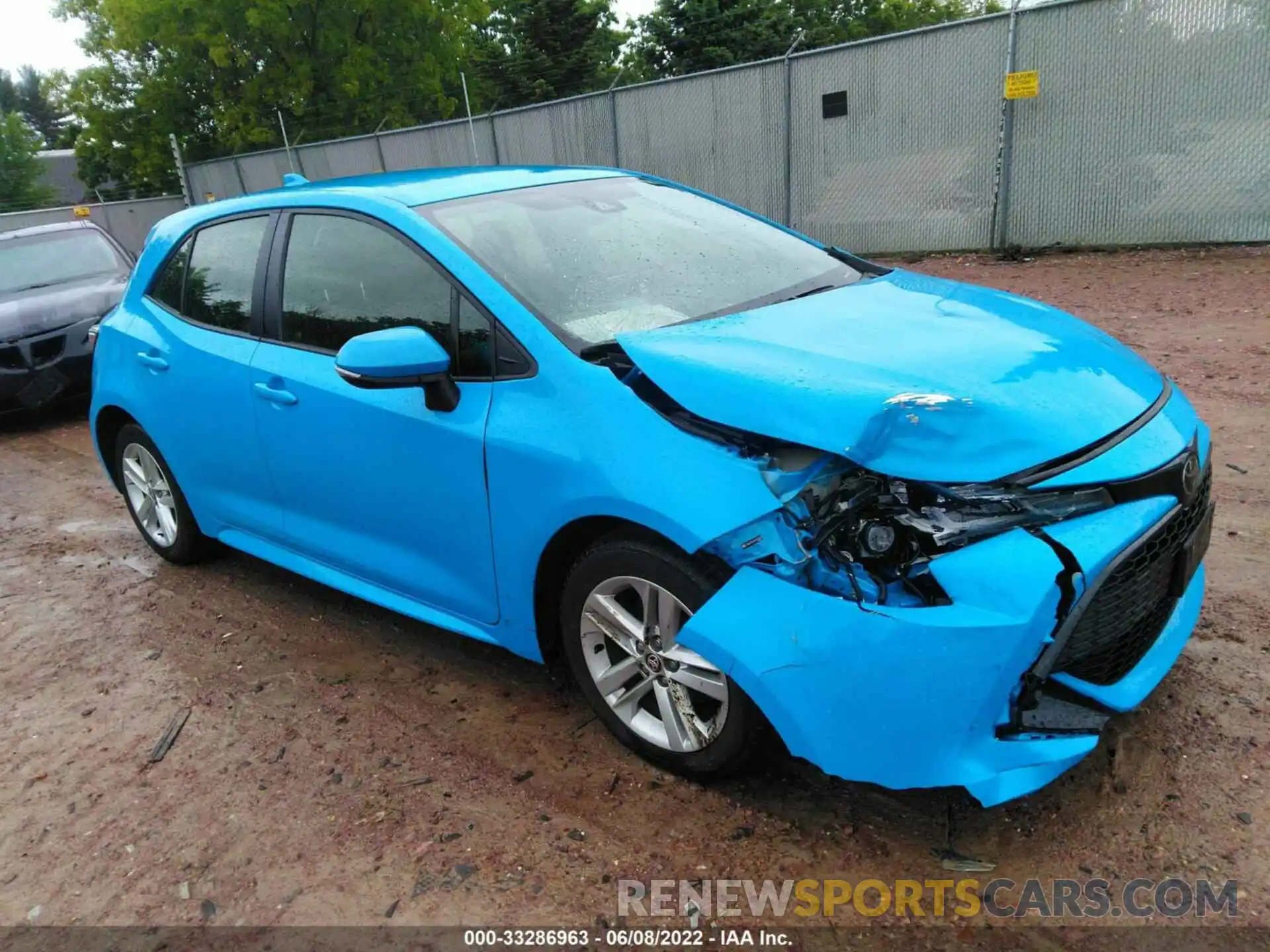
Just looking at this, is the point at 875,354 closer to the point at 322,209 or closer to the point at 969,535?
the point at 969,535

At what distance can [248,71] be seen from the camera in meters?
28.3

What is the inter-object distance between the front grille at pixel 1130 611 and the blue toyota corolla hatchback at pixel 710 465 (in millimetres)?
12

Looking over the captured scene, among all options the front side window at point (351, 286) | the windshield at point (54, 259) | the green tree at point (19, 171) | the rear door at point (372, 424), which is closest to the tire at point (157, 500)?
the rear door at point (372, 424)

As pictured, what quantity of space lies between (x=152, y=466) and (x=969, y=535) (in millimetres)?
3862

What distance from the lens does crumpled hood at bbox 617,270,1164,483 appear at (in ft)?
7.38

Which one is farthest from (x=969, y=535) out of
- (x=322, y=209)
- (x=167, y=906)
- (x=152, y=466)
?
(x=152, y=466)

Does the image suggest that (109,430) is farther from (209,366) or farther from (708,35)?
Answer: (708,35)

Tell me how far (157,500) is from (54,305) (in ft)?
14.7

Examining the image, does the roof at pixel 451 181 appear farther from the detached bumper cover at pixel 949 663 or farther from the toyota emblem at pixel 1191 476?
A: the toyota emblem at pixel 1191 476

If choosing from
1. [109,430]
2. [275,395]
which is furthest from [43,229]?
[275,395]

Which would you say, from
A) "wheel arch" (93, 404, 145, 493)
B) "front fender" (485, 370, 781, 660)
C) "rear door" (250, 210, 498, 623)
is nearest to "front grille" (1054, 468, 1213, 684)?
"front fender" (485, 370, 781, 660)

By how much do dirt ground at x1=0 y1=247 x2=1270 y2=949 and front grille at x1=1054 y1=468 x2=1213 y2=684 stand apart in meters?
0.37

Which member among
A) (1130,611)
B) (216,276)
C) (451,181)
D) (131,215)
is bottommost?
(131,215)

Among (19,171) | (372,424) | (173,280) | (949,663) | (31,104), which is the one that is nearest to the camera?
(949,663)
